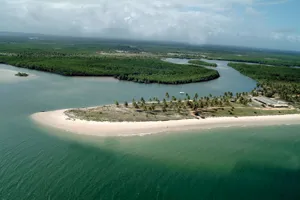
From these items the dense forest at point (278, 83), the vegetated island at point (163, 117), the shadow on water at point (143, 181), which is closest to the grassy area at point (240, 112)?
the vegetated island at point (163, 117)

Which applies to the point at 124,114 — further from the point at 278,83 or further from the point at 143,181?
the point at 278,83

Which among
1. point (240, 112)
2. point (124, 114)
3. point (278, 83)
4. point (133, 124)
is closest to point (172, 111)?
point (124, 114)

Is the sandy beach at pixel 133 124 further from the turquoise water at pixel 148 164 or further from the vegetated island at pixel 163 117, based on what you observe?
the turquoise water at pixel 148 164

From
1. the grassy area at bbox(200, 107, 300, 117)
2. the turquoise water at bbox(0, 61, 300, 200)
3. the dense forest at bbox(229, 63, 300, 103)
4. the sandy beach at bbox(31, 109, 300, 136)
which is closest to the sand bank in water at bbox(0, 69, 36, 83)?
the turquoise water at bbox(0, 61, 300, 200)

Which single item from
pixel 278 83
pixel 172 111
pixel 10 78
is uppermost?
pixel 278 83

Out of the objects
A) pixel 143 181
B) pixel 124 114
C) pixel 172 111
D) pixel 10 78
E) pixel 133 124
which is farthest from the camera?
pixel 10 78

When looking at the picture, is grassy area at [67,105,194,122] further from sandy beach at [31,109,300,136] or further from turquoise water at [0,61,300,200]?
turquoise water at [0,61,300,200]

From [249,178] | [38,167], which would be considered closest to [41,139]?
[38,167]
